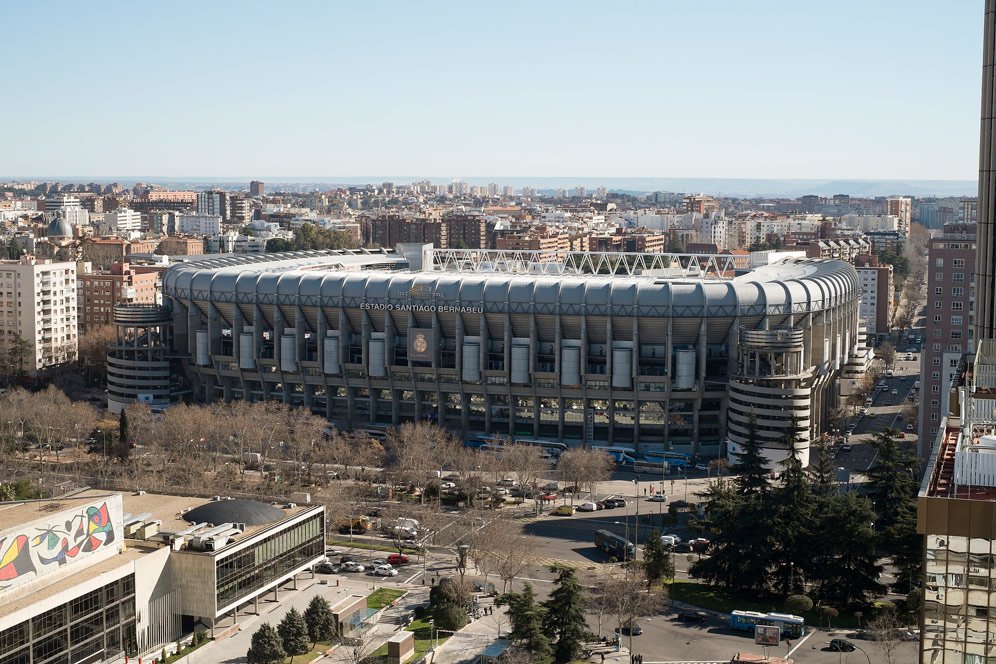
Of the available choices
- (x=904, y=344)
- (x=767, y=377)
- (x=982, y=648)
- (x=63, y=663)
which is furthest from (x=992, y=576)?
(x=904, y=344)

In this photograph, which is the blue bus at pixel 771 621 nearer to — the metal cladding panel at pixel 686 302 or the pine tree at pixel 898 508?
the pine tree at pixel 898 508

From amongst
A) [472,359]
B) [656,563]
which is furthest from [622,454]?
[656,563]

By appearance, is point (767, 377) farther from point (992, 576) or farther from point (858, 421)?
point (992, 576)

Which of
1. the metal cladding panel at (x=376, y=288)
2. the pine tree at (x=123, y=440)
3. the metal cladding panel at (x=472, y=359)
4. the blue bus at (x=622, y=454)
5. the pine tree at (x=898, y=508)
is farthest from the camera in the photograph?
the metal cladding panel at (x=376, y=288)

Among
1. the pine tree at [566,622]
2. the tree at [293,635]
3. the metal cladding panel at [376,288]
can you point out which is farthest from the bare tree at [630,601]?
the metal cladding panel at [376,288]

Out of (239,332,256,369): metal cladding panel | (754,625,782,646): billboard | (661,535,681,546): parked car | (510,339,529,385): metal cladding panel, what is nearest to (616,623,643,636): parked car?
(754,625,782,646): billboard

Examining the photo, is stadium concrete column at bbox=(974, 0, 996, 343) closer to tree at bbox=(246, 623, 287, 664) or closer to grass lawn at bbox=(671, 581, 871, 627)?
grass lawn at bbox=(671, 581, 871, 627)
